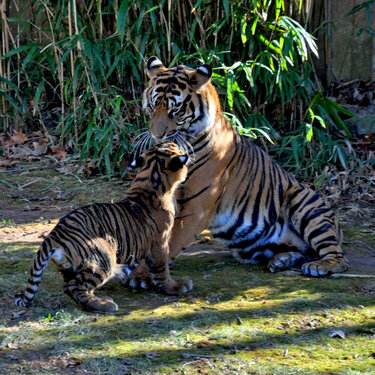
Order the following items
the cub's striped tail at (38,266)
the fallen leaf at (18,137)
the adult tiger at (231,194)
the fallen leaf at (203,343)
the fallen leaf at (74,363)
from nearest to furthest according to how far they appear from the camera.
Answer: the fallen leaf at (74,363) → the fallen leaf at (203,343) → the cub's striped tail at (38,266) → the adult tiger at (231,194) → the fallen leaf at (18,137)

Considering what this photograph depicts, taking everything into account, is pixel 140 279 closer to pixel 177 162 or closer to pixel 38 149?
pixel 177 162

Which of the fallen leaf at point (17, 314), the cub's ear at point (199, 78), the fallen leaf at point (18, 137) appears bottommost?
the fallen leaf at point (17, 314)

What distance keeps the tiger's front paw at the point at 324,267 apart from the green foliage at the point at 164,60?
2.16 meters

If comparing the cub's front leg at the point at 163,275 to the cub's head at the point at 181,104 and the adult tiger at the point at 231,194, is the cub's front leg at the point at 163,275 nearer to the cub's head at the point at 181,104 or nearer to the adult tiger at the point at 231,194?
the adult tiger at the point at 231,194

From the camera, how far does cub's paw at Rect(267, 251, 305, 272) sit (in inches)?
217

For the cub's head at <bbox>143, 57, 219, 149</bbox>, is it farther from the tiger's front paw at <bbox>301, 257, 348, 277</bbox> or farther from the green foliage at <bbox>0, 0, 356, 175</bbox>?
the green foliage at <bbox>0, 0, 356, 175</bbox>

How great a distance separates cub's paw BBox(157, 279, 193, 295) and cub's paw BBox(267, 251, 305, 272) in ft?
3.09

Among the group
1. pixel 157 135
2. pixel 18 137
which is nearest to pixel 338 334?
pixel 157 135

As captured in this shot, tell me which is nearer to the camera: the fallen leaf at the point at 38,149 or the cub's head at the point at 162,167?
the cub's head at the point at 162,167

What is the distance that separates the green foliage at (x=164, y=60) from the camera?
7664 millimetres

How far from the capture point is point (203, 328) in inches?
162

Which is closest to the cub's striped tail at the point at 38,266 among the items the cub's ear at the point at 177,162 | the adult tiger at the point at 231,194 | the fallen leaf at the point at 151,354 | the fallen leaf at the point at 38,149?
the fallen leaf at the point at 151,354

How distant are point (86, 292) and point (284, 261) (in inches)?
74.7

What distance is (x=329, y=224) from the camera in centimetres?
572
